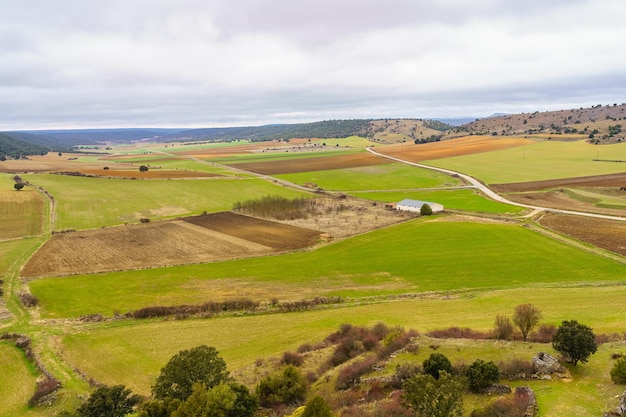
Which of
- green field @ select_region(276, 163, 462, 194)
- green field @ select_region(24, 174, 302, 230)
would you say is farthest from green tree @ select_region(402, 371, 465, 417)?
green field @ select_region(276, 163, 462, 194)

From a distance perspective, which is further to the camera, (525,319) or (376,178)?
(376,178)

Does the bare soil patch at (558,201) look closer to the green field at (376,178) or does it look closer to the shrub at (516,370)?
the green field at (376,178)

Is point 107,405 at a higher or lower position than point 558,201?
lower

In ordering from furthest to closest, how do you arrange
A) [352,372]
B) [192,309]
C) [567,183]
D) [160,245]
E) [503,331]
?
[567,183] < [160,245] < [192,309] < [503,331] < [352,372]

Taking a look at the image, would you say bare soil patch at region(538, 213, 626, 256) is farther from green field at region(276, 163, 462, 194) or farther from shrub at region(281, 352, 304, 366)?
shrub at region(281, 352, 304, 366)

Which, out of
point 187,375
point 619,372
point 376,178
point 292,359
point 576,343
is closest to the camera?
point 619,372

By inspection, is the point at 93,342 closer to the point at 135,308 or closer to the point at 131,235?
the point at 135,308

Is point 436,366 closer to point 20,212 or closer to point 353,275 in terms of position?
point 353,275

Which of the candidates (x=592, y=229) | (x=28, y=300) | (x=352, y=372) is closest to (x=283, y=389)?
(x=352, y=372)

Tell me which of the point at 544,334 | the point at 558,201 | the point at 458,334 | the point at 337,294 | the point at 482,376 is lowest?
the point at 337,294
